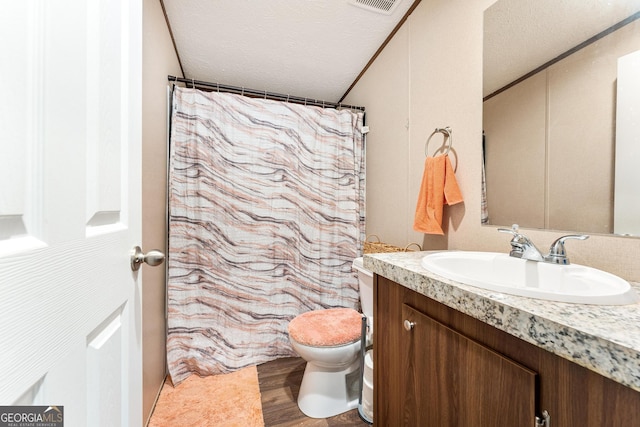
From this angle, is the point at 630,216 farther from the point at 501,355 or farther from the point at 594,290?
the point at 501,355

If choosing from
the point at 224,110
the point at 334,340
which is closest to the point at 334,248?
the point at 334,340

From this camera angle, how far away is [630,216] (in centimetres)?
72

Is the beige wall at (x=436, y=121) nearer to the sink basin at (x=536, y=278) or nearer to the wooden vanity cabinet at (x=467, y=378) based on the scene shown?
the sink basin at (x=536, y=278)

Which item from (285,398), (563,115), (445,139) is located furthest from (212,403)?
(563,115)

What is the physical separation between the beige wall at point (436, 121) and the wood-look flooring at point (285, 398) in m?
1.04

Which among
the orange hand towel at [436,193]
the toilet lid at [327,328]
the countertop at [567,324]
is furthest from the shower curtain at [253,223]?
the countertop at [567,324]

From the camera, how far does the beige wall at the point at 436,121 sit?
930mm

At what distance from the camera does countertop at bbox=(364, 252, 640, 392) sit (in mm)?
344

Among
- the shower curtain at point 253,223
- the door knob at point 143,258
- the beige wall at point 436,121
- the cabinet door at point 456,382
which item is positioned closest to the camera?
the cabinet door at point 456,382

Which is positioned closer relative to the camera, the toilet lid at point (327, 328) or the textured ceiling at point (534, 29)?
the textured ceiling at point (534, 29)

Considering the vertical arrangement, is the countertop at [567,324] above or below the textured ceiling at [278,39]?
below

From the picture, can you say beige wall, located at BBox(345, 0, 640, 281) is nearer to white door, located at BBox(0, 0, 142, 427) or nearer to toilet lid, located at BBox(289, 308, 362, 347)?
toilet lid, located at BBox(289, 308, 362, 347)

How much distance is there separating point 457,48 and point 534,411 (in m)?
1.42

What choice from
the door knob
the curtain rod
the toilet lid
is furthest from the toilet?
the curtain rod
